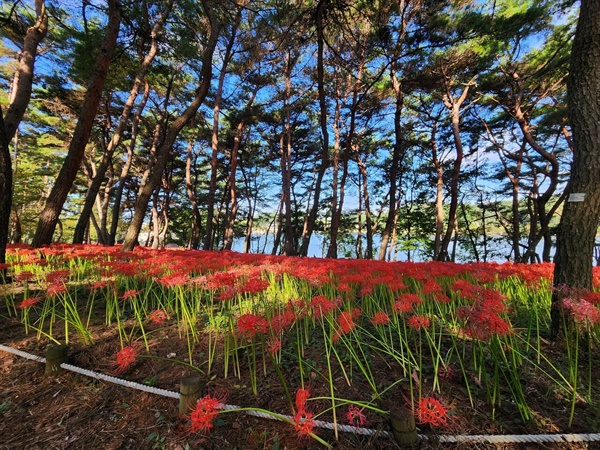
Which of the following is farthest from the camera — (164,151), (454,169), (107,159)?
(454,169)

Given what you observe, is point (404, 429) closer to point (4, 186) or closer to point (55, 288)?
point (55, 288)

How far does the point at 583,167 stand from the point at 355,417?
2.63 metres

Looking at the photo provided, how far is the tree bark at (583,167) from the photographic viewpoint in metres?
1.99

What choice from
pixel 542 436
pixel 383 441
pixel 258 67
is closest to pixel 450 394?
pixel 542 436

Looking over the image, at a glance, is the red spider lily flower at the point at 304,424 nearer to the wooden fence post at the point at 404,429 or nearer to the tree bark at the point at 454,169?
the wooden fence post at the point at 404,429

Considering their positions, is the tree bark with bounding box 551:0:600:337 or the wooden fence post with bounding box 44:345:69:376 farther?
the tree bark with bounding box 551:0:600:337

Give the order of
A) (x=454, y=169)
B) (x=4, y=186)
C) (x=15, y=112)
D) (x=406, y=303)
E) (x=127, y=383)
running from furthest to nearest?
(x=454, y=169) < (x=15, y=112) < (x=4, y=186) < (x=406, y=303) < (x=127, y=383)

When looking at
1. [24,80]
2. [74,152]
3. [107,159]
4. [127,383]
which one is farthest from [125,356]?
[107,159]

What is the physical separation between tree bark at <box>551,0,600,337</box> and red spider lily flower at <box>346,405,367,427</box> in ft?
6.33

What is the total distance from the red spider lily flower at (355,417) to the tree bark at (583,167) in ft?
6.33

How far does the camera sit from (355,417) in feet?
4.02

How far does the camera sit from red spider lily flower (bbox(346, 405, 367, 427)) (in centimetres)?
113

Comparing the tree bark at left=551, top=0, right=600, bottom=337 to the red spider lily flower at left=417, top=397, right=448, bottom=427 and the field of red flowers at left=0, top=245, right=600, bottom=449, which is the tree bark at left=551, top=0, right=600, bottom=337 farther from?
the red spider lily flower at left=417, top=397, right=448, bottom=427

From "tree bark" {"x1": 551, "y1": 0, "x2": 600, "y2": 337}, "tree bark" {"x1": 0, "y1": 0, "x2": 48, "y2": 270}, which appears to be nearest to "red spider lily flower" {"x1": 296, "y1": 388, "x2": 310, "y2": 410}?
"tree bark" {"x1": 551, "y1": 0, "x2": 600, "y2": 337}
